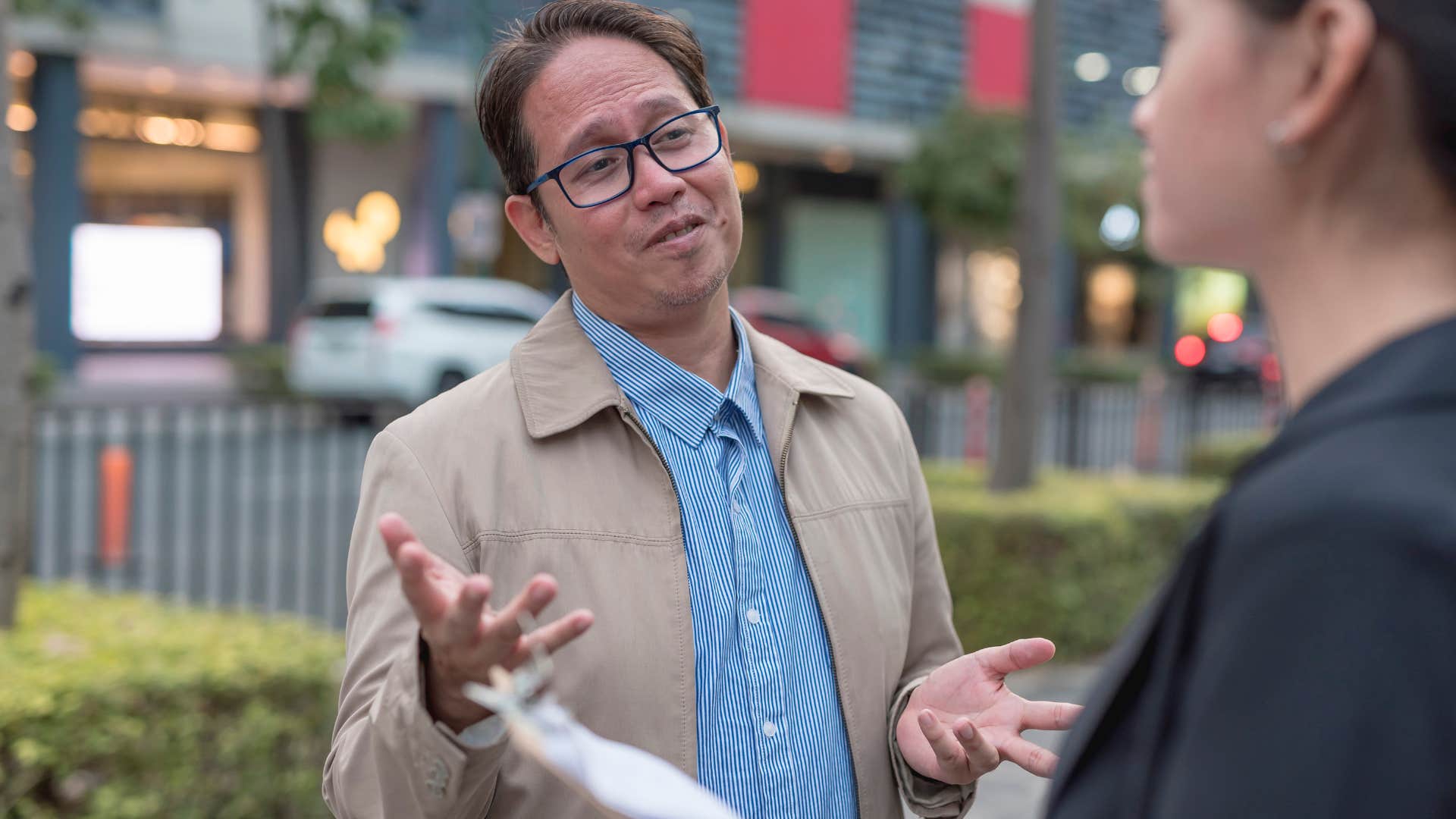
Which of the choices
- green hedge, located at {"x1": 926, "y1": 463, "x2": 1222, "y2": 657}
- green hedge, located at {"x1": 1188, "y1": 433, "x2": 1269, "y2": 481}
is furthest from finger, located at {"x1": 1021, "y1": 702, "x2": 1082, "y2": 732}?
green hedge, located at {"x1": 1188, "y1": 433, "x2": 1269, "y2": 481}

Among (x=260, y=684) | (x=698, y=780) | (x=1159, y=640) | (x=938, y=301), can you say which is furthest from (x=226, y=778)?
(x=938, y=301)

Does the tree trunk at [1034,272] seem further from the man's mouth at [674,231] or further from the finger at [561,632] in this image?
the finger at [561,632]

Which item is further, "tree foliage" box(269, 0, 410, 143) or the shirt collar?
"tree foliage" box(269, 0, 410, 143)

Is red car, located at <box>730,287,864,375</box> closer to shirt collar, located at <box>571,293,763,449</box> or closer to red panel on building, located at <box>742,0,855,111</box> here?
red panel on building, located at <box>742,0,855,111</box>

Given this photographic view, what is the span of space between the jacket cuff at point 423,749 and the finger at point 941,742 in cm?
56

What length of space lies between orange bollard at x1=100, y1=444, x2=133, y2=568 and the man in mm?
6538

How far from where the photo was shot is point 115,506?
815 centimetres

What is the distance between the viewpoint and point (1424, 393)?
0.84 meters

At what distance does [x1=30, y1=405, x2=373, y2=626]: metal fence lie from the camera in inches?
287

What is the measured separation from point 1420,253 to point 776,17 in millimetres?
26615

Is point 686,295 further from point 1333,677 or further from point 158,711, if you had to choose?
point 158,711

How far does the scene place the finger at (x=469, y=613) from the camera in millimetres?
1276

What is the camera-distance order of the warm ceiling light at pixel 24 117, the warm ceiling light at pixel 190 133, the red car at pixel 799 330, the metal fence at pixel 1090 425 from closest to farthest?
the metal fence at pixel 1090 425 → the warm ceiling light at pixel 24 117 → the red car at pixel 799 330 → the warm ceiling light at pixel 190 133

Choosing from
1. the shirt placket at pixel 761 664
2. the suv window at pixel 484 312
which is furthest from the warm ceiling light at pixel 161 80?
the shirt placket at pixel 761 664
